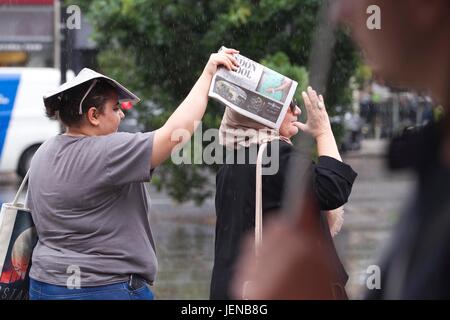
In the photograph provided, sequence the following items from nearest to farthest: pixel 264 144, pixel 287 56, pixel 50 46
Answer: pixel 264 144
pixel 287 56
pixel 50 46

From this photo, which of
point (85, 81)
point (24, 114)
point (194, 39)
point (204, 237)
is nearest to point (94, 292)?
point (85, 81)

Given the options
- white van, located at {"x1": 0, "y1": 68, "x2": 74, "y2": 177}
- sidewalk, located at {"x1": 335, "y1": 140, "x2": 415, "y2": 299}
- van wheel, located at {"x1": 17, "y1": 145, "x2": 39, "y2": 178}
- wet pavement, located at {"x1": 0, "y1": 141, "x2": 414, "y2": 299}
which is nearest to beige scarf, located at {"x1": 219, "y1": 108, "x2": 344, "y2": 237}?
sidewalk, located at {"x1": 335, "y1": 140, "x2": 415, "y2": 299}

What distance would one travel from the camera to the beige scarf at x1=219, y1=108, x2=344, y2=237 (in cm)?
300

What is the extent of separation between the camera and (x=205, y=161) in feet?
21.8

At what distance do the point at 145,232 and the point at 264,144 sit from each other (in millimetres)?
549

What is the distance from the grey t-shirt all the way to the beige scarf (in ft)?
1.15

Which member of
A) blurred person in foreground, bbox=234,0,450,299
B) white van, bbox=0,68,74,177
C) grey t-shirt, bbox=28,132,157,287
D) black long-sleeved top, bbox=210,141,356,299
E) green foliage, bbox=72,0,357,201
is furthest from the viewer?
white van, bbox=0,68,74,177

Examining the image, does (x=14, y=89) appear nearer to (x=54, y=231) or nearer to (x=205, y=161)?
(x=205, y=161)

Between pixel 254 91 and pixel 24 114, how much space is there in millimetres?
11327

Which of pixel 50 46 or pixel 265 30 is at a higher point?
pixel 265 30

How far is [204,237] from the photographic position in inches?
348

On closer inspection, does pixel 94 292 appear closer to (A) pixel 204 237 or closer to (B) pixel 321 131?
(B) pixel 321 131

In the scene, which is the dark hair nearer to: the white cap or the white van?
the white cap

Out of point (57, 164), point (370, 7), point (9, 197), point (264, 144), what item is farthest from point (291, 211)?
point (9, 197)
